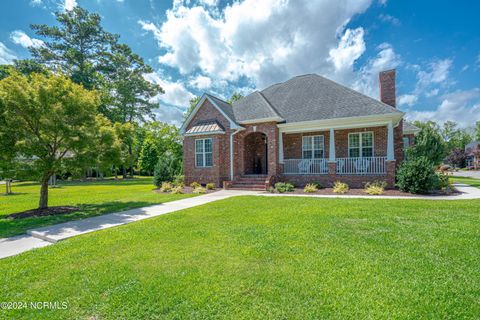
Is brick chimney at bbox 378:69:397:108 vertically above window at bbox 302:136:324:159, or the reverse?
brick chimney at bbox 378:69:397:108

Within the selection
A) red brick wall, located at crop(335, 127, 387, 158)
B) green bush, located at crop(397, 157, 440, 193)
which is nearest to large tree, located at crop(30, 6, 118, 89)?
red brick wall, located at crop(335, 127, 387, 158)

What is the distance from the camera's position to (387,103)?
568 inches

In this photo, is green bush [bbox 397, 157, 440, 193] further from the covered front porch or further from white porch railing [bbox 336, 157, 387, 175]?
white porch railing [bbox 336, 157, 387, 175]

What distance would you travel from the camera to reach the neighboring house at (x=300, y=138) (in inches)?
519

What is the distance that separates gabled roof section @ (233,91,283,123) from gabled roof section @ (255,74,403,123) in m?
0.53

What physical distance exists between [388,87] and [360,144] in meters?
4.05

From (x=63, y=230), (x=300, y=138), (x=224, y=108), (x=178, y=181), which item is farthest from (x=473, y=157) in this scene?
(x=63, y=230)

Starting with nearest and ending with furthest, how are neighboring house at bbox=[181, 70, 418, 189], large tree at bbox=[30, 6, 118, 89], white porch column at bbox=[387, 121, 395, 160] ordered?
white porch column at bbox=[387, 121, 395, 160] → neighboring house at bbox=[181, 70, 418, 189] → large tree at bbox=[30, 6, 118, 89]

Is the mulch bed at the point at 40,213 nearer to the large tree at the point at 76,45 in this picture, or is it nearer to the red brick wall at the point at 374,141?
the red brick wall at the point at 374,141

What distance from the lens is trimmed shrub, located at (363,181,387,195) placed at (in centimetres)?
1105

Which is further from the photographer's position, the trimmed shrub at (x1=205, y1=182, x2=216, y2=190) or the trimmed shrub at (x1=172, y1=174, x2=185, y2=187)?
the trimmed shrub at (x1=172, y1=174, x2=185, y2=187)

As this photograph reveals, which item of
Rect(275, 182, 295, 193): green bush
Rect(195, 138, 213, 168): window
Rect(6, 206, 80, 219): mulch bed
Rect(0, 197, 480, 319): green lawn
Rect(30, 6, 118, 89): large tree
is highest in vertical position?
Rect(30, 6, 118, 89): large tree

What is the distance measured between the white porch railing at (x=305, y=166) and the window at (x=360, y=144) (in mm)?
1991

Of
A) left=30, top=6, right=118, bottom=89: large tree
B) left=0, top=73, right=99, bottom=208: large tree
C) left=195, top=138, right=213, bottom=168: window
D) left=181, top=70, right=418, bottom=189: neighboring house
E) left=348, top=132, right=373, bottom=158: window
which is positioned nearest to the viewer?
left=0, top=73, right=99, bottom=208: large tree
